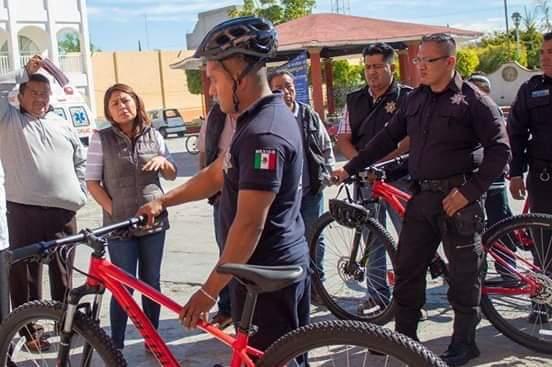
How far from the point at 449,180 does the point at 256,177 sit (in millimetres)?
1705

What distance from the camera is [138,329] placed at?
3.18m

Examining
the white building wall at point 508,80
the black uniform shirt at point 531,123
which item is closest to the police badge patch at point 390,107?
the black uniform shirt at point 531,123

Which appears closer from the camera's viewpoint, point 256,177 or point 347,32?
point 256,177

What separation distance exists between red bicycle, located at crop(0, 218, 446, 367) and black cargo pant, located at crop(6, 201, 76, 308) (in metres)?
1.17

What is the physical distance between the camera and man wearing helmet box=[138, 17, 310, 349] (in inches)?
103

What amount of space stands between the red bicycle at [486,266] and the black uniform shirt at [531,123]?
54cm

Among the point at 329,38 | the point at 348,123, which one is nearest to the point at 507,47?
the point at 329,38

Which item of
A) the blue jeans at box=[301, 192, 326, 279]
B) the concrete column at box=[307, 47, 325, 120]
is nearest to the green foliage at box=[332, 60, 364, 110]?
the concrete column at box=[307, 47, 325, 120]

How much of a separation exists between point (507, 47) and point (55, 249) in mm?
39641

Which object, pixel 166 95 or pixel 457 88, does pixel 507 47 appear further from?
pixel 457 88

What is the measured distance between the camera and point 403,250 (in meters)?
4.14

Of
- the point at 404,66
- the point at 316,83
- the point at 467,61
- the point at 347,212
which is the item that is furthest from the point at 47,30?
the point at 347,212

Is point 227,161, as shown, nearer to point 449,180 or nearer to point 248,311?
point 248,311

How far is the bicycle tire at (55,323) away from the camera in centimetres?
317
